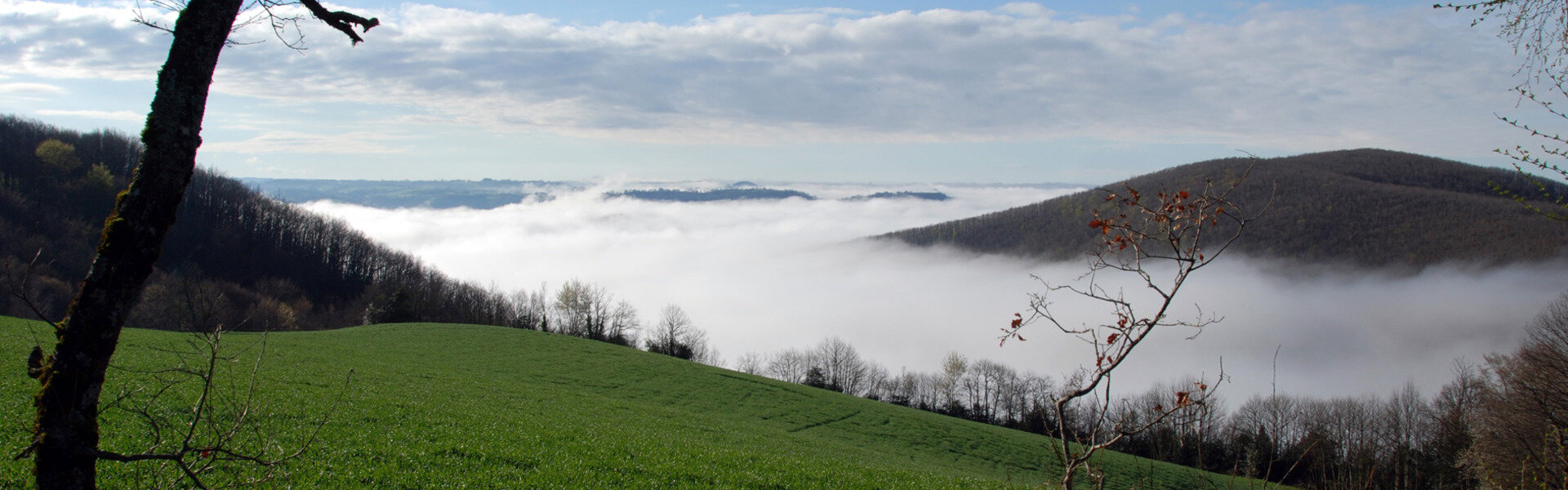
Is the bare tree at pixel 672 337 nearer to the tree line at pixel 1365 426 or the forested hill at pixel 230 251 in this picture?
the tree line at pixel 1365 426

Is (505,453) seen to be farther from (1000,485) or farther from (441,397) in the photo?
(1000,485)

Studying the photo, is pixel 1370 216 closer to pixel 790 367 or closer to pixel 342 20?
pixel 790 367

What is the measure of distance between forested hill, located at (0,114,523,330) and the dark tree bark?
222ft

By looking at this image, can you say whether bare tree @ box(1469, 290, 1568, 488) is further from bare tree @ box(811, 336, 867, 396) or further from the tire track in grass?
bare tree @ box(811, 336, 867, 396)

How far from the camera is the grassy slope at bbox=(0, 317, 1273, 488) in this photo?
34.7 ft

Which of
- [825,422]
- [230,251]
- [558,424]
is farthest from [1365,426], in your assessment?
[230,251]

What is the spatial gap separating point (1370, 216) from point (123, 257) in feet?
622

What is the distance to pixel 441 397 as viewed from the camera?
19.9 m

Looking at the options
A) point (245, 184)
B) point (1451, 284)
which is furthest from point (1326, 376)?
point (245, 184)

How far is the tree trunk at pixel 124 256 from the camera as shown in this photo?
3.42 metres

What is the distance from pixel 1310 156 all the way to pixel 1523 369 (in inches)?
7518

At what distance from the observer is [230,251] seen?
105 meters

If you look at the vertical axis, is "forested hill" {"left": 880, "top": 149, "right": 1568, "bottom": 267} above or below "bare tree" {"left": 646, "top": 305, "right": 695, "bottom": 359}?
A: above

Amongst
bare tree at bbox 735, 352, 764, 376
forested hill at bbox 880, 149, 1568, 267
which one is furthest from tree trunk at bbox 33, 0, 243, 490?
forested hill at bbox 880, 149, 1568, 267
